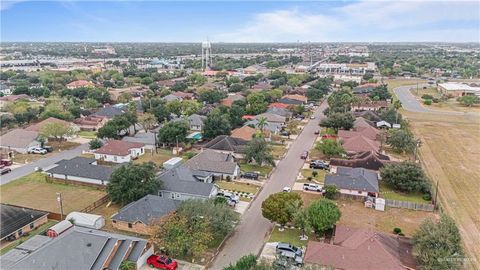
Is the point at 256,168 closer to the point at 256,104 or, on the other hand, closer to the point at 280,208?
the point at 280,208

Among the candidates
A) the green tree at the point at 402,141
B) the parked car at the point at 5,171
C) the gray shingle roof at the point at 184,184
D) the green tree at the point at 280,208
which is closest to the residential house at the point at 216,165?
the gray shingle roof at the point at 184,184

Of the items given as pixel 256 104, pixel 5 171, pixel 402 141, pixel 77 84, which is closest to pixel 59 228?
pixel 5 171

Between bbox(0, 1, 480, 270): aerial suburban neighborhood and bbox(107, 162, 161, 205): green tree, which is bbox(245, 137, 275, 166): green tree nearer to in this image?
bbox(0, 1, 480, 270): aerial suburban neighborhood

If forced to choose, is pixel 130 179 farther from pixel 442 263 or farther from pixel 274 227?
pixel 442 263

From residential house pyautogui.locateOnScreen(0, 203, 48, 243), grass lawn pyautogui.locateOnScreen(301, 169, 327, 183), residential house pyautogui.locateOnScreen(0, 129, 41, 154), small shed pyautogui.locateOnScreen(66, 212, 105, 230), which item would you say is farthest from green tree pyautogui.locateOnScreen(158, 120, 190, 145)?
residential house pyautogui.locateOnScreen(0, 203, 48, 243)

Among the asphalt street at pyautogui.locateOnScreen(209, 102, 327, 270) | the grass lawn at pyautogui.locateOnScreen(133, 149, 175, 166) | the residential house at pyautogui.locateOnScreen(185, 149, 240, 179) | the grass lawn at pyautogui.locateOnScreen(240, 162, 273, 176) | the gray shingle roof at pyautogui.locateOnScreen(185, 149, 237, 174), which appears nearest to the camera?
the asphalt street at pyautogui.locateOnScreen(209, 102, 327, 270)
